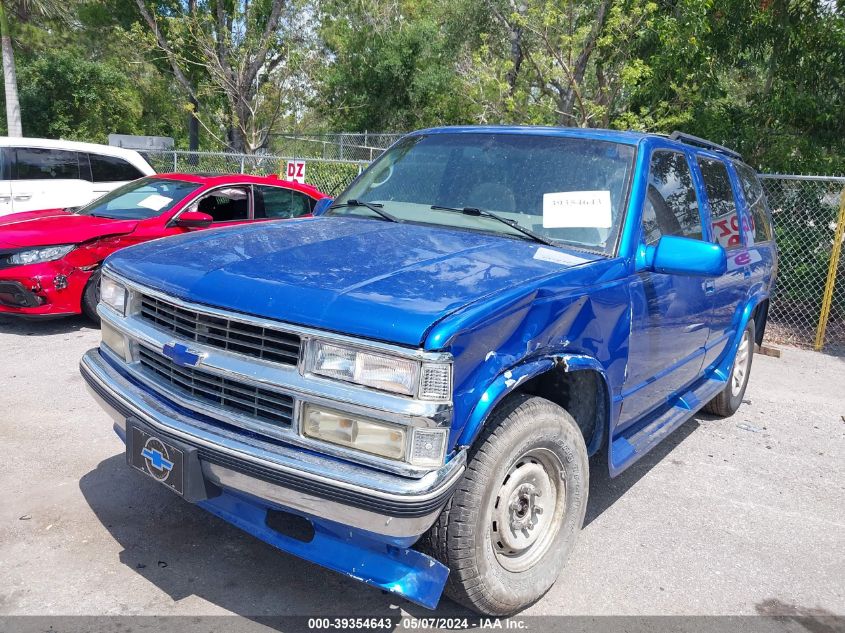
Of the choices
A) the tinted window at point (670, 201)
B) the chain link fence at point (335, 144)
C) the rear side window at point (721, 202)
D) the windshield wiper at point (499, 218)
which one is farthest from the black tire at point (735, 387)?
the chain link fence at point (335, 144)

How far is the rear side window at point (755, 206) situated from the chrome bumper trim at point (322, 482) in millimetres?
3779

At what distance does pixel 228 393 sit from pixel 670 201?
8.53 feet

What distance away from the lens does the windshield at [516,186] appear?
3.40m

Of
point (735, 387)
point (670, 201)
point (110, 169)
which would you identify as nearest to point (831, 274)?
point (735, 387)

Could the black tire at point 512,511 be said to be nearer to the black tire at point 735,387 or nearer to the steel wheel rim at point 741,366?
the black tire at point 735,387

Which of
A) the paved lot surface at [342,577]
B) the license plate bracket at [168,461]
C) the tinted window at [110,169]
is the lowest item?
the paved lot surface at [342,577]

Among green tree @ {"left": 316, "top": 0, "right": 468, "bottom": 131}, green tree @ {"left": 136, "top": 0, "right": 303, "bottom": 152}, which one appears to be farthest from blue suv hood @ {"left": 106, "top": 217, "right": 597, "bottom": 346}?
green tree @ {"left": 316, "top": 0, "right": 468, "bottom": 131}

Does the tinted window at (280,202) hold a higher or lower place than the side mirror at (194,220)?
higher

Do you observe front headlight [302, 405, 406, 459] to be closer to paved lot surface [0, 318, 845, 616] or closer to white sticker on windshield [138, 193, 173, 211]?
paved lot surface [0, 318, 845, 616]

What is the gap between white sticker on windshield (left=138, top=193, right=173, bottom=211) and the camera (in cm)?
734

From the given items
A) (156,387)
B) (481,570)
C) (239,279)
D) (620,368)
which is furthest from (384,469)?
(620,368)

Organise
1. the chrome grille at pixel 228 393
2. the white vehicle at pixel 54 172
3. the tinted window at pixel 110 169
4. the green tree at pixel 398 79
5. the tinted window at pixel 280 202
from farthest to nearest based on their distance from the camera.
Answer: the green tree at pixel 398 79
the tinted window at pixel 110 169
the white vehicle at pixel 54 172
the tinted window at pixel 280 202
the chrome grille at pixel 228 393

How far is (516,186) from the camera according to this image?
11.9 ft

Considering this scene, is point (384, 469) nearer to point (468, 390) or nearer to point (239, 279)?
point (468, 390)
